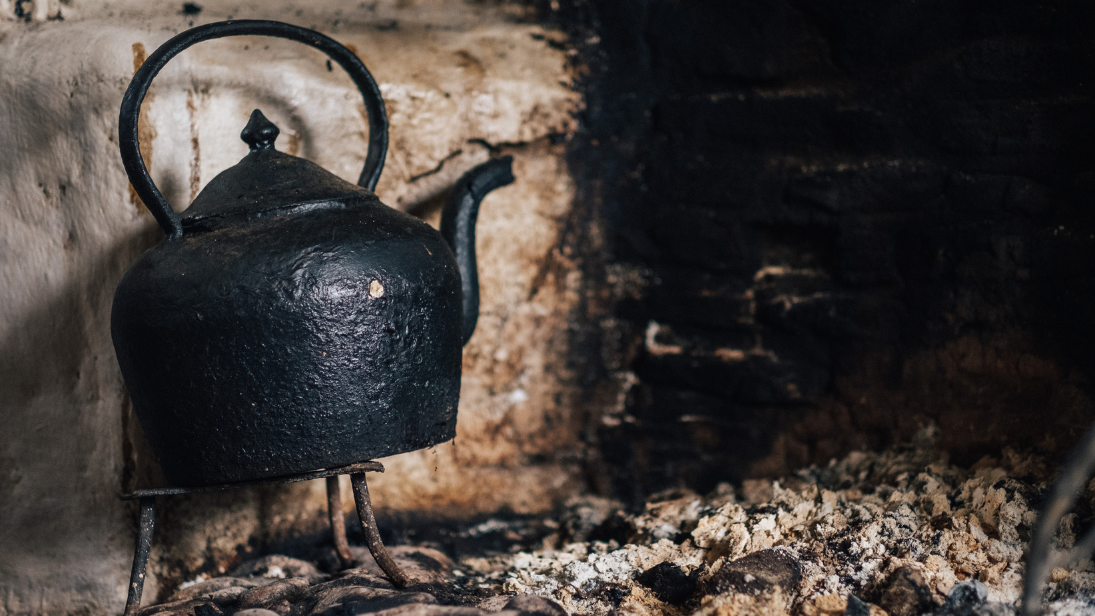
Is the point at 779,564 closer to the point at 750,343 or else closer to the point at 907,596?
the point at 907,596

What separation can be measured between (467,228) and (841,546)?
883 millimetres

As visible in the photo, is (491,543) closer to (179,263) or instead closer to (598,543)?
(598,543)

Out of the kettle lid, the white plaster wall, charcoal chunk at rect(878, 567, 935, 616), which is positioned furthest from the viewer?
the white plaster wall

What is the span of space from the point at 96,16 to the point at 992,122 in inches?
68.0

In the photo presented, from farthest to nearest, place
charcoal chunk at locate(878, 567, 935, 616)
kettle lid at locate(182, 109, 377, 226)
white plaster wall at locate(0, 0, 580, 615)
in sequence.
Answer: white plaster wall at locate(0, 0, 580, 615) < kettle lid at locate(182, 109, 377, 226) < charcoal chunk at locate(878, 567, 935, 616)

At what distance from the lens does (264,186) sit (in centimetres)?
113

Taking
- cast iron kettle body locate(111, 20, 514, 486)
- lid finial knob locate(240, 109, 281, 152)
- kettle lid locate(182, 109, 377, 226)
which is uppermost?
lid finial knob locate(240, 109, 281, 152)

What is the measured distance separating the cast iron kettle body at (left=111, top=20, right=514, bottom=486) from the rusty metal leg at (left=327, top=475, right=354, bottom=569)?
0.37m

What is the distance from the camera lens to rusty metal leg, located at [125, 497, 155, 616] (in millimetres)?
1126

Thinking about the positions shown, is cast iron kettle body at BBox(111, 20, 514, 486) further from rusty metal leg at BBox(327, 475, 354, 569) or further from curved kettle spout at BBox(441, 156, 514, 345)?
rusty metal leg at BBox(327, 475, 354, 569)

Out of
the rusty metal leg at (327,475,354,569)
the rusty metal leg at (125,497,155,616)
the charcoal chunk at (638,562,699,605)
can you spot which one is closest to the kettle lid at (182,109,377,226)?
the rusty metal leg at (125,497,155,616)

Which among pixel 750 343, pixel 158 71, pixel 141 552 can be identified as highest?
pixel 158 71

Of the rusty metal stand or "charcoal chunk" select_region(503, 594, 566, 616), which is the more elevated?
the rusty metal stand

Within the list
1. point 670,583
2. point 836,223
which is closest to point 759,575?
point 670,583
